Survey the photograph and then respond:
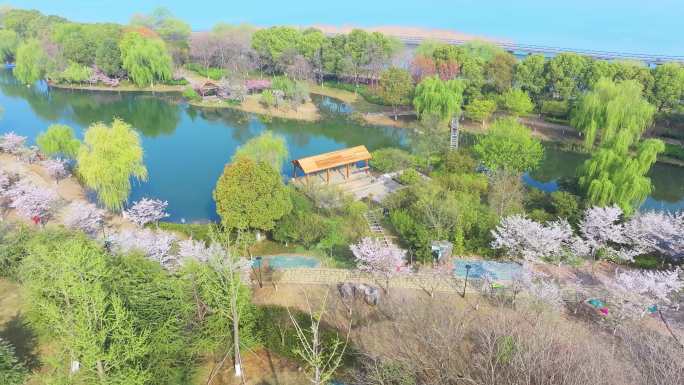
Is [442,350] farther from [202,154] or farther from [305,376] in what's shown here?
[202,154]

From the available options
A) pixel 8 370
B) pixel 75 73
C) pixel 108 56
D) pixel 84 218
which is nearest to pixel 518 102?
pixel 84 218

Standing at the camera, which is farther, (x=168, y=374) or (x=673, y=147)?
(x=673, y=147)

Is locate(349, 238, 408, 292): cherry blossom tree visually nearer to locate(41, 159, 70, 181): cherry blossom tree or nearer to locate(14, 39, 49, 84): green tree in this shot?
locate(41, 159, 70, 181): cherry blossom tree

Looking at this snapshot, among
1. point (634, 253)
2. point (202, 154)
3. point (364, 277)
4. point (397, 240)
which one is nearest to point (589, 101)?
point (634, 253)

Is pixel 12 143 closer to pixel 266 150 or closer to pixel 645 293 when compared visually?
pixel 266 150

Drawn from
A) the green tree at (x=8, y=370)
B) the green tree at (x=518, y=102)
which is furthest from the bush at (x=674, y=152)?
the green tree at (x=8, y=370)

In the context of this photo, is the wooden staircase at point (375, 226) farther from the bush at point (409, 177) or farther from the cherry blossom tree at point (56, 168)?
the cherry blossom tree at point (56, 168)
